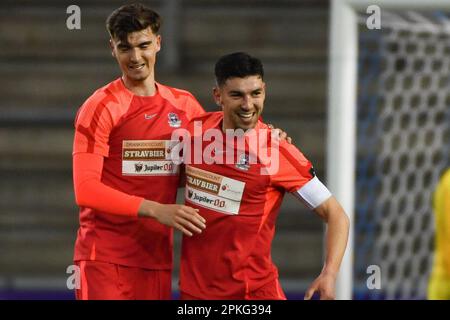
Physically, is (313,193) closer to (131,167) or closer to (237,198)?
(237,198)

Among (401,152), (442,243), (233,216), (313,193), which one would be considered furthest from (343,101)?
(401,152)

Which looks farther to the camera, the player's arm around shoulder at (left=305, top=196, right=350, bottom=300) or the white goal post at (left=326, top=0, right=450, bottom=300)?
the white goal post at (left=326, top=0, right=450, bottom=300)

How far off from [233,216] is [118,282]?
17.1 inches

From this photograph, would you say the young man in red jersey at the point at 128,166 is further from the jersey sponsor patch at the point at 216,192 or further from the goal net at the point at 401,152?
the goal net at the point at 401,152

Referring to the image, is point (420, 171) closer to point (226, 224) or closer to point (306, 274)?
point (306, 274)

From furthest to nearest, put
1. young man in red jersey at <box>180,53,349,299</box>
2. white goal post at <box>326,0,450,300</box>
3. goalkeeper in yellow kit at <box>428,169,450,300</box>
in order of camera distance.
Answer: white goal post at <box>326,0,450,300</box>
goalkeeper in yellow kit at <box>428,169,450,300</box>
young man in red jersey at <box>180,53,349,299</box>

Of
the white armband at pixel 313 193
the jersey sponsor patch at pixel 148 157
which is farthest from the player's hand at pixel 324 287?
the jersey sponsor patch at pixel 148 157

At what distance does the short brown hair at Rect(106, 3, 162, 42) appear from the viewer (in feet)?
10.1

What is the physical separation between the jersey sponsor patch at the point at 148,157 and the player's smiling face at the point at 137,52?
8.0 inches

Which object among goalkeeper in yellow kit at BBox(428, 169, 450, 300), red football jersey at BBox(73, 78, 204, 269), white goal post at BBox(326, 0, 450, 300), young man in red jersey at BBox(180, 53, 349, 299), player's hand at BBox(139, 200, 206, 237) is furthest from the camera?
white goal post at BBox(326, 0, 450, 300)

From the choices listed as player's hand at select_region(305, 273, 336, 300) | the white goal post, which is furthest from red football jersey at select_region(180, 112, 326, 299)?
the white goal post

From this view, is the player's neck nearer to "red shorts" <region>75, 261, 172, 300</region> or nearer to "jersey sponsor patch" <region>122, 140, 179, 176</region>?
"jersey sponsor patch" <region>122, 140, 179, 176</region>
